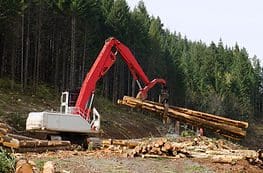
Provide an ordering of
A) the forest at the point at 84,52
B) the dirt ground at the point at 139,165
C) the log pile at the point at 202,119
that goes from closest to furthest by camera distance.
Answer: the dirt ground at the point at 139,165, the log pile at the point at 202,119, the forest at the point at 84,52

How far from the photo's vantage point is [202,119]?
67.6 feet

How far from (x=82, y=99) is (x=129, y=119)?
33.0 metres

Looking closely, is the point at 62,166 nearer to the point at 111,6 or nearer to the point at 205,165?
the point at 205,165

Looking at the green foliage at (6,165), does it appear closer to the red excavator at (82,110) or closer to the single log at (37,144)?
the single log at (37,144)

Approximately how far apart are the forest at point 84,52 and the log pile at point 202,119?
28.4 m

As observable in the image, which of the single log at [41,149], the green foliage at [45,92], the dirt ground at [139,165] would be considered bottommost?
the dirt ground at [139,165]

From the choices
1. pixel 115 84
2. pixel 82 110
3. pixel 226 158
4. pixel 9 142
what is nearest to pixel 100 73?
pixel 82 110

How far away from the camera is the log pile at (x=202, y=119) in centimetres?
1969

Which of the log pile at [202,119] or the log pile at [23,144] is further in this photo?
the log pile at [202,119]

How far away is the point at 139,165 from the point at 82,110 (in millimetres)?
8881

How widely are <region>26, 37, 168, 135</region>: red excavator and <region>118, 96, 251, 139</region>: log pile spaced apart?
1.92 feet

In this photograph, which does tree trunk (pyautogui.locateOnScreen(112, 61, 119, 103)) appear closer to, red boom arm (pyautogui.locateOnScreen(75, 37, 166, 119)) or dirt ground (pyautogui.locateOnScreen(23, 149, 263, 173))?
red boom arm (pyautogui.locateOnScreen(75, 37, 166, 119))

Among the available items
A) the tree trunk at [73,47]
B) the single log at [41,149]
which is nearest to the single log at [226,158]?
the single log at [41,149]

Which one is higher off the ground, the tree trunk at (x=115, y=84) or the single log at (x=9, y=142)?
the tree trunk at (x=115, y=84)
